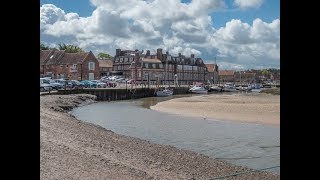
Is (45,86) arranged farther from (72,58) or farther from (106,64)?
(106,64)

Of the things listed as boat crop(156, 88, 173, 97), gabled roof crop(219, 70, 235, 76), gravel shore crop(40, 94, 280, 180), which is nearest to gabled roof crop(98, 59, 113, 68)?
boat crop(156, 88, 173, 97)

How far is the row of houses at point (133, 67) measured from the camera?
78625 mm

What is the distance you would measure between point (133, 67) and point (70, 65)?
74.0ft

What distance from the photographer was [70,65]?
256ft

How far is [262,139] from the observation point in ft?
70.4

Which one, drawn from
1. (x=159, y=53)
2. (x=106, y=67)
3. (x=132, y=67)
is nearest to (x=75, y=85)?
(x=132, y=67)

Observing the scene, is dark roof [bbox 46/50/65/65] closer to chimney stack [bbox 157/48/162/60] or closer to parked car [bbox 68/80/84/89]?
parked car [bbox 68/80/84/89]

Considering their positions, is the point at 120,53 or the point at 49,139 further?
the point at 120,53

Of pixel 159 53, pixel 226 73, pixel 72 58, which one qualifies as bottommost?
pixel 226 73
